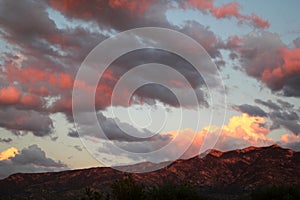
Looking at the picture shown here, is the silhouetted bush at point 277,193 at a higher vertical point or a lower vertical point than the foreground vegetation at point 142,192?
higher

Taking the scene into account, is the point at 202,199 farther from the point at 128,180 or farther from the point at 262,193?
the point at 262,193

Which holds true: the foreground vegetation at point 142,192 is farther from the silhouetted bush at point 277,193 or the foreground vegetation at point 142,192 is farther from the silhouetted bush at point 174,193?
the silhouetted bush at point 277,193

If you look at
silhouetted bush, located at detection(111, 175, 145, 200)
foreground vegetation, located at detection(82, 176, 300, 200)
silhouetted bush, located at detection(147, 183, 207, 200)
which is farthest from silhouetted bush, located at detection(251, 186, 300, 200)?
silhouetted bush, located at detection(111, 175, 145, 200)

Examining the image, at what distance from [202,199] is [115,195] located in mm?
16539

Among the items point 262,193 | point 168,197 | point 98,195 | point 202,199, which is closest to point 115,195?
point 98,195

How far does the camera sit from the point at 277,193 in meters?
90.9

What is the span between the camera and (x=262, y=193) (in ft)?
306

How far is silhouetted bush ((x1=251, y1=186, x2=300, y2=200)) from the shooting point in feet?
291

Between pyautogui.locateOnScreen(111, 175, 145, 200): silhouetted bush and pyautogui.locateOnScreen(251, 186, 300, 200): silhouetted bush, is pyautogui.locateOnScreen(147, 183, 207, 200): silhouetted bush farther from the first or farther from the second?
pyautogui.locateOnScreen(251, 186, 300, 200): silhouetted bush

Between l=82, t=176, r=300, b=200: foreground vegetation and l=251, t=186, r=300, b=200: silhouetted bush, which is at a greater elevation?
l=251, t=186, r=300, b=200: silhouetted bush

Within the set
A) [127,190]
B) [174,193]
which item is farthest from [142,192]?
[174,193]

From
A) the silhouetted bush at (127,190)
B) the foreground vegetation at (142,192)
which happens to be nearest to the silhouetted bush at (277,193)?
the foreground vegetation at (142,192)

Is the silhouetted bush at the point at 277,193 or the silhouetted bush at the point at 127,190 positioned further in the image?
the silhouetted bush at the point at 277,193

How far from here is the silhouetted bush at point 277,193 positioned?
8869 centimetres
